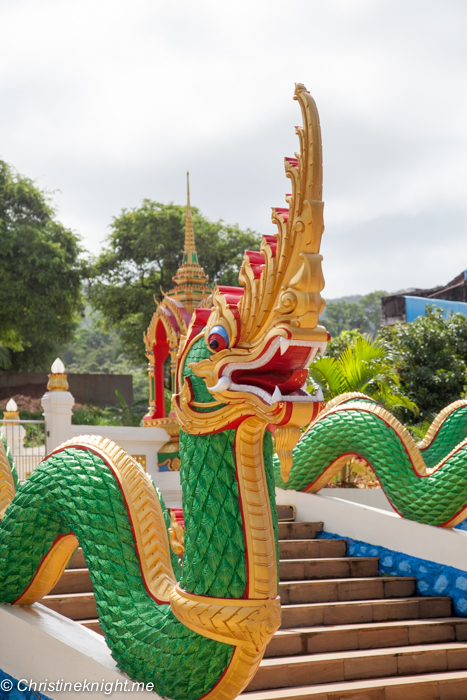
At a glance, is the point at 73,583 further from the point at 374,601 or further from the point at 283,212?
the point at 283,212

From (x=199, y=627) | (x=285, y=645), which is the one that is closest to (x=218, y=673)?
(x=199, y=627)

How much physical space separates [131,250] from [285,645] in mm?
23104

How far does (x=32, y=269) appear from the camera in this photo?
73.6ft

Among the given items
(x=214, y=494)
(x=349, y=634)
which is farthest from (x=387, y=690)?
(x=214, y=494)

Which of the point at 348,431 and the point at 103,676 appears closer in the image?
the point at 103,676

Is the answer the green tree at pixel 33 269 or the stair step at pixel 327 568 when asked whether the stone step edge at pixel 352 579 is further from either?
the green tree at pixel 33 269

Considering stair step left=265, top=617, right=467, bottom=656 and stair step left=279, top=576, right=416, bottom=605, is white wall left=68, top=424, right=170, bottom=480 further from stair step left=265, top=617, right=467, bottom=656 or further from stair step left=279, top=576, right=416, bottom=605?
stair step left=265, top=617, right=467, bottom=656

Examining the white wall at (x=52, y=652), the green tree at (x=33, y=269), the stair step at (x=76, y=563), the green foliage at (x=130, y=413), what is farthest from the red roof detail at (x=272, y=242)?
the green tree at (x=33, y=269)

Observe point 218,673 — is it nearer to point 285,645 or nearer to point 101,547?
point 101,547

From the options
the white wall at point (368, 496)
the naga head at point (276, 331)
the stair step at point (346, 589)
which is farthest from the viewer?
the white wall at point (368, 496)

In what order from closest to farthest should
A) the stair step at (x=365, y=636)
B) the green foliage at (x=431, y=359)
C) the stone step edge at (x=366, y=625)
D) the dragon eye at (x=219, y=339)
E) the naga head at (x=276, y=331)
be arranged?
the naga head at (x=276, y=331) → the dragon eye at (x=219, y=339) → the stair step at (x=365, y=636) → the stone step edge at (x=366, y=625) → the green foliage at (x=431, y=359)

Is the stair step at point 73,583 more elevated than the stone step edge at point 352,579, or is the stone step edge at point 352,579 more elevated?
the stair step at point 73,583

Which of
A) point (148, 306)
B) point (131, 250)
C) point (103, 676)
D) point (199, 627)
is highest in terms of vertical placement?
point (131, 250)

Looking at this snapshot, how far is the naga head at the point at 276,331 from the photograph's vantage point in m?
2.12
